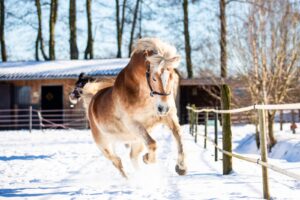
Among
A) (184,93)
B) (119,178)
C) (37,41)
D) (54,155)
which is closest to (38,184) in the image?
(119,178)

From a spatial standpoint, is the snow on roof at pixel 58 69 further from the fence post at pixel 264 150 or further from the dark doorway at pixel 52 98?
the fence post at pixel 264 150

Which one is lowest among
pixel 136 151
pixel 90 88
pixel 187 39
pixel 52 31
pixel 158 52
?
pixel 136 151

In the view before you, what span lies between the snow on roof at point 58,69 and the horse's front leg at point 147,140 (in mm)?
15932

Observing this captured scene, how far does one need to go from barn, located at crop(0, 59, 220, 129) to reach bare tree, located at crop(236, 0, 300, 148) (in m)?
8.79

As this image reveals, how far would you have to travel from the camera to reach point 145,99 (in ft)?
15.8

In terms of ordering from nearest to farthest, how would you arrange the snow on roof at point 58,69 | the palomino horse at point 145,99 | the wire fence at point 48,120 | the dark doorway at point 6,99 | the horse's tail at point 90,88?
the palomino horse at point 145,99, the horse's tail at point 90,88, the snow on roof at point 58,69, the wire fence at point 48,120, the dark doorway at point 6,99

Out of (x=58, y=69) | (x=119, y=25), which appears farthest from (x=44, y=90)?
(x=119, y=25)

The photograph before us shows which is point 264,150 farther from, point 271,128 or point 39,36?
point 39,36

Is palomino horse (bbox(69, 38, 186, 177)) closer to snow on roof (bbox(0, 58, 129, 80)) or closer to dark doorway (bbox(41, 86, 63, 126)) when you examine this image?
snow on roof (bbox(0, 58, 129, 80))

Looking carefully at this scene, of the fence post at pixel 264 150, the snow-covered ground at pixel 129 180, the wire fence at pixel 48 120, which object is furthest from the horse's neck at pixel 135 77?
the wire fence at pixel 48 120

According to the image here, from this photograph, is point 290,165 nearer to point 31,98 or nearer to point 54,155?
point 54,155

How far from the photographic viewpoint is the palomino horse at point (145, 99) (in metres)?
4.45

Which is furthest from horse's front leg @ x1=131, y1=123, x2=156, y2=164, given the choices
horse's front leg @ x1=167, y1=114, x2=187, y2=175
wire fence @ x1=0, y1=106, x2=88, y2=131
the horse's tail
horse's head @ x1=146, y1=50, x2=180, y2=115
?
wire fence @ x1=0, y1=106, x2=88, y2=131

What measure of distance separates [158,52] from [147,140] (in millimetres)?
1033
